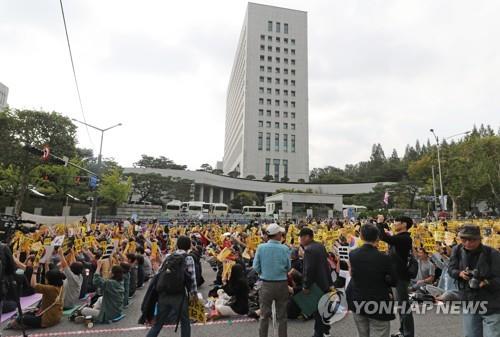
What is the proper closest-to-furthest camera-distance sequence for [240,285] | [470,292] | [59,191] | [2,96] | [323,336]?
[470,292] < [323,336] < [240,285] < [59,191] < [2,96]

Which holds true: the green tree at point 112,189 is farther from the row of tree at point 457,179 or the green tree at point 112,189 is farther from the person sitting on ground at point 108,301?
the row of tree at point 457,179

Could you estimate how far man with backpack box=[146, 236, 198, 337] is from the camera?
12.4 ft

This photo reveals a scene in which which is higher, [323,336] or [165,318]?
[165,318]

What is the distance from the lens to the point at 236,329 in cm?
526

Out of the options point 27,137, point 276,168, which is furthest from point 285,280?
point 276,168

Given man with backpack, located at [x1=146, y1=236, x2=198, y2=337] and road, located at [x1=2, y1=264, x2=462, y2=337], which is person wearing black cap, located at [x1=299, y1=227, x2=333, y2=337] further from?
man with backpack, located at [x1=146, y1=236, x2=198, y2=337]

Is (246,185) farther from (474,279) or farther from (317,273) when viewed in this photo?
(474,279)

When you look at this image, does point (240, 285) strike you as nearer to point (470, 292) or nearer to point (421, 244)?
point (470, 292)

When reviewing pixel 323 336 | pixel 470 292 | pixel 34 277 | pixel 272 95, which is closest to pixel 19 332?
pixel 34 277

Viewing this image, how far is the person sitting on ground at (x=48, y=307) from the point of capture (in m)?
5.16

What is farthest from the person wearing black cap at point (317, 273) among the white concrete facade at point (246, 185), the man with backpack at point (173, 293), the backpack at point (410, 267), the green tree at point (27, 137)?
the white concrete facade at point (246, 185)

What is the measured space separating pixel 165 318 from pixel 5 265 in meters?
2.12

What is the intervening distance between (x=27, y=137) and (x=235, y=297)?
91.1 ft

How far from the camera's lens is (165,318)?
150 inches
